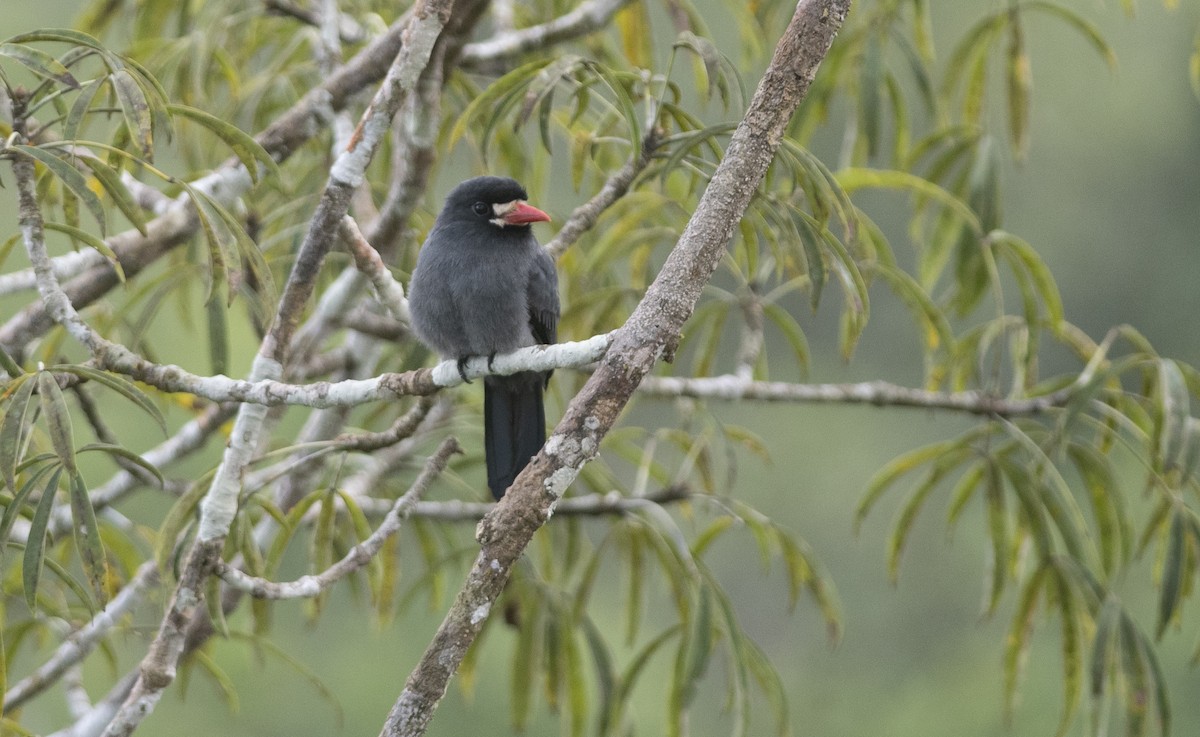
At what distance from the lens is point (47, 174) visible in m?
2.34

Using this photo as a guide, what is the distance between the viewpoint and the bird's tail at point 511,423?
10.7 ft

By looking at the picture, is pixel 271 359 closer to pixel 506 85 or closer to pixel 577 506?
pixel 506 85

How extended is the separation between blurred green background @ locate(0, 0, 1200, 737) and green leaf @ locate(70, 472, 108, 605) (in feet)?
24.0

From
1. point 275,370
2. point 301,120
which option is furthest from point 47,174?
point 301,120

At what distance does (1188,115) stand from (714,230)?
44.4 feet

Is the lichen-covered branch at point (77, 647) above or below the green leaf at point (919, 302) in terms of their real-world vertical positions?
below

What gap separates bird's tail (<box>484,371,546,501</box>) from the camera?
327 cm

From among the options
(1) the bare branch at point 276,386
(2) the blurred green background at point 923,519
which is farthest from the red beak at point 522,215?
(2) the blurred green background at point 923,519

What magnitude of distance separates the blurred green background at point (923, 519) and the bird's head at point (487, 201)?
6.60 m

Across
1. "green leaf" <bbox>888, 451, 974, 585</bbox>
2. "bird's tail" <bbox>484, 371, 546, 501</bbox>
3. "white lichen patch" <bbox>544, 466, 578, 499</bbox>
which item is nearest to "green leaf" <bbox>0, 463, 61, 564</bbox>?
"white lichen patch" <bbox>544, 466, 578, 499</bbox>

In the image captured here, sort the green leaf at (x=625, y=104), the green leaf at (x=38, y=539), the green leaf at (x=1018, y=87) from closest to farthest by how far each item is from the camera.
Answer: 1. the green leaf at (x=38, y=539)
2. the green leaf at (x=625, y=104)
3. the green leaf at (x=1018, y=87)

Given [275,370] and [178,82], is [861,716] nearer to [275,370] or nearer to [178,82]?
[178,82]

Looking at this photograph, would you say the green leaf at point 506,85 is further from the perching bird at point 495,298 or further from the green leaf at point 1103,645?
the green leaf at point 1103,645

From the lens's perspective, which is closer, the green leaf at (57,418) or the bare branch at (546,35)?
the green leaf at (57,418)
